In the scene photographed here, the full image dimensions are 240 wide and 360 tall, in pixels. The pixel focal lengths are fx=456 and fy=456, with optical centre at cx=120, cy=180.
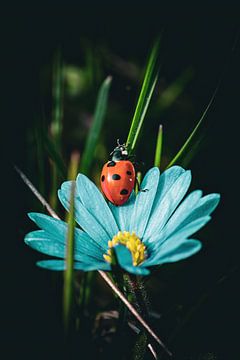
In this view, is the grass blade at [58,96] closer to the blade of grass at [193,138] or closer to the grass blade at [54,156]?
the grass blade at [54,156]

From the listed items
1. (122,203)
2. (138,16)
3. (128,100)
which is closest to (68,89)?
(128,100)

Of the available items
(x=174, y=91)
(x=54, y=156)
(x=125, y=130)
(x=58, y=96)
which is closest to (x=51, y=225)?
(x=54, y=156)

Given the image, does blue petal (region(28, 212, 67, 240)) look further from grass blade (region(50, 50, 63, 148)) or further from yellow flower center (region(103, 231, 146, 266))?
grass blade (region(50, 50, 63, 148))

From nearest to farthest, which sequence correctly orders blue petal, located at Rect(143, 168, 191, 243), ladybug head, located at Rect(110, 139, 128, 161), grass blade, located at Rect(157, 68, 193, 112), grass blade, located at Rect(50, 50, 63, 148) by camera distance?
blue petal, located at Rect(143, 168, 191, 243) → ladybug head, located at Rect(110, 139, 128, 161) → grass blade, located at Rect(50, 50, 63, 148) → grass blade, located at Rect(157, 68, 193, 112)

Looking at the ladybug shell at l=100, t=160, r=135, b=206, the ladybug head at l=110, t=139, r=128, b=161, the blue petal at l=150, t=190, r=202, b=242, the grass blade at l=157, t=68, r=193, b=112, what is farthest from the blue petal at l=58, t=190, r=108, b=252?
the grass blade at l=157, t=68, r=193, b=112

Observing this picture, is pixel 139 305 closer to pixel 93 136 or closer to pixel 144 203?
pixel 144 203

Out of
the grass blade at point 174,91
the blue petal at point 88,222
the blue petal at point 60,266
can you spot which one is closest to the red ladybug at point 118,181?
the blue petal at point 88,222
